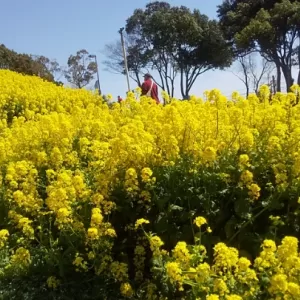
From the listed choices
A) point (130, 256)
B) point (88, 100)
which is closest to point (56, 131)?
point (130, 256)

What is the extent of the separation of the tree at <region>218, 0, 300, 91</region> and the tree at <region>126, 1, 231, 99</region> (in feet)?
23.0

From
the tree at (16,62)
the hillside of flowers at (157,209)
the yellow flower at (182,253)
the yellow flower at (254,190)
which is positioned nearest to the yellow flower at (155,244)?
the hillside of flowers at (157,209)

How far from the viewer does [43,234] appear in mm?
3066

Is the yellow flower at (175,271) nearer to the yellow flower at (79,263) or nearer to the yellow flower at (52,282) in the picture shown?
the yellow flower at (79,263)

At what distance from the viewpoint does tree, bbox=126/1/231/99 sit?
115 ft

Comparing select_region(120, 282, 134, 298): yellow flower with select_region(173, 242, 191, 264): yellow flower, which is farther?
select_region(120, 282, 134, 298): yellow flower

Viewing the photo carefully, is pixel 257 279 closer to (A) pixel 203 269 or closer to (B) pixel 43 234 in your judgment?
(A) pixel 203 269

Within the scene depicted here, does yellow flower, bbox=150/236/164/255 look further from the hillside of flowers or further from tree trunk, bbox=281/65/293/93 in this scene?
tree trunk, bbox=281/65/293/93

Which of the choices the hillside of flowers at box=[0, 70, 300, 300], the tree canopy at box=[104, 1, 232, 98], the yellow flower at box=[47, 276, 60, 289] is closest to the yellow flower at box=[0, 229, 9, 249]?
the hillside of flowers at box=[0, 70, 300, 300]

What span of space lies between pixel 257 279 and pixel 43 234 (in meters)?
1.33

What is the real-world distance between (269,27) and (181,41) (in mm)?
11838

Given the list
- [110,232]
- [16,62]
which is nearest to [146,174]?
[110,232]

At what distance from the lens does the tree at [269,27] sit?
24703mm

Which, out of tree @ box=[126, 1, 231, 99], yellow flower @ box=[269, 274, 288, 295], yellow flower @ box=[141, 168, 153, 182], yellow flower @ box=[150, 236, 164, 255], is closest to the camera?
yellow flower @ box=[269, 274, 288, 295]
